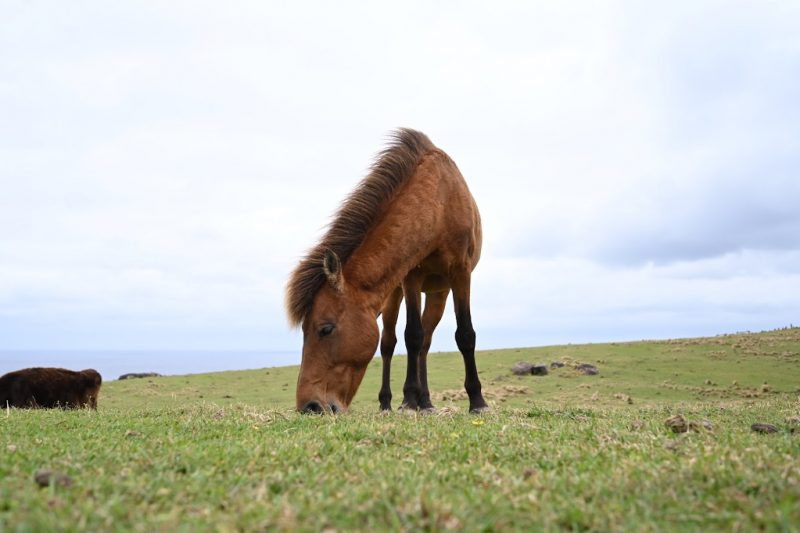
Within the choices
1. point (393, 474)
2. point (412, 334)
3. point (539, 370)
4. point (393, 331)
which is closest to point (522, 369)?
point (539, 370)

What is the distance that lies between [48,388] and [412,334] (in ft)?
25.8

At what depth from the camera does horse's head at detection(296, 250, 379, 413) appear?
741 cm

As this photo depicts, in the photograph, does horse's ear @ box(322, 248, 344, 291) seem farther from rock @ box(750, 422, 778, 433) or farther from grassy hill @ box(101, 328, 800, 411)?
Result: grassy hill @ box(101, 328, 800, 411)

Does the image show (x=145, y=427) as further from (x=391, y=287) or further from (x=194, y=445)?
(x=391, y=287)

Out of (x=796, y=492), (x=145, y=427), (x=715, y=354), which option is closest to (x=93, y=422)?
(x=145, y=427)

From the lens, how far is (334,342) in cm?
752

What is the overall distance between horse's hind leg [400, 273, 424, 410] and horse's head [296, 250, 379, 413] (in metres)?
1.49

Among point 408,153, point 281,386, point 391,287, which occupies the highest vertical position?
point 408,153

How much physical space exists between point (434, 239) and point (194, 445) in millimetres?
4956

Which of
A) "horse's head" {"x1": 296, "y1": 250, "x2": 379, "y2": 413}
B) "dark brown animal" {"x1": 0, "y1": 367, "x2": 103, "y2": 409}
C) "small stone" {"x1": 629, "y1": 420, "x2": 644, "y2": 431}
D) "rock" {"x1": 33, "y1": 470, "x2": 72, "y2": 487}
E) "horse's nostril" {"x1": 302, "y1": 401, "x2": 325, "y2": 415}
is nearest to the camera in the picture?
"rock" {"x1": 33, "y1": 470, "x2": 72, "y2": 487}

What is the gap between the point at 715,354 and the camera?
21109mm

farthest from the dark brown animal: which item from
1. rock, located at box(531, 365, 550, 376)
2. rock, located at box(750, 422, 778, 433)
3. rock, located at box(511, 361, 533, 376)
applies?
rock, located at box(531, 365, 550, 376)

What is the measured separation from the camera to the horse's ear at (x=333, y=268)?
748 centimetres

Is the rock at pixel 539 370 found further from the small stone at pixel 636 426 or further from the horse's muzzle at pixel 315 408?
the small stone at pixel 636 426
